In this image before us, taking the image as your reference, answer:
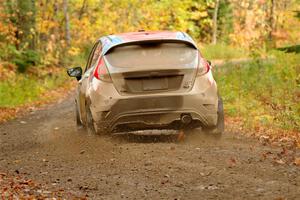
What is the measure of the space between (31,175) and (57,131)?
480cm

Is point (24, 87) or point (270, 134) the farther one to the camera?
point (24, 87)

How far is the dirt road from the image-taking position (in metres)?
6.76

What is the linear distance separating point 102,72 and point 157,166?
2.21 metres

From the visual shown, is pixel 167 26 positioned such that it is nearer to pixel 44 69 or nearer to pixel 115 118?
pixel 44 69

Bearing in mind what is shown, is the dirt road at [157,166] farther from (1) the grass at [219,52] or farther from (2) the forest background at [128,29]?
(1) the grass at [219,52]

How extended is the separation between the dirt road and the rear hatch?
871 mm

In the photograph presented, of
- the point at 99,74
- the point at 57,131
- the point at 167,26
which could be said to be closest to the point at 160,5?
the point at 167,26

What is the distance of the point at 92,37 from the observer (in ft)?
129

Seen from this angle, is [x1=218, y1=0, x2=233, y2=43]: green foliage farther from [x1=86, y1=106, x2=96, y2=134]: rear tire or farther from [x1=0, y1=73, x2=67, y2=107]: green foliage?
[x1=86, y1=106, x2=96, y2=134]: rear tire

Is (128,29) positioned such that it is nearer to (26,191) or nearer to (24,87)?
(24,87)

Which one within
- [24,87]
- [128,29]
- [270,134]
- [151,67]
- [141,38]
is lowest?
[128,29]

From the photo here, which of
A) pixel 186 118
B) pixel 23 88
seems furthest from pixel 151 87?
pixel 23 88

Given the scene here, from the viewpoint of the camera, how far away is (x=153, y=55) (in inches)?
380

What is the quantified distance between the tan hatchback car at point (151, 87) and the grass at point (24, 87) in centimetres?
929
